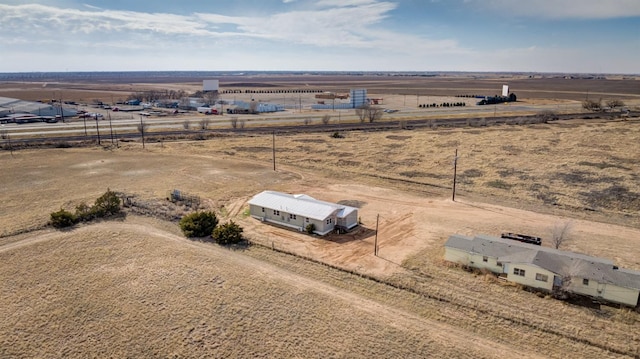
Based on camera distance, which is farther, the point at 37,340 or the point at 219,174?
the point at 219,174

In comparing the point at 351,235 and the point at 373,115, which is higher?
the point at 373,115

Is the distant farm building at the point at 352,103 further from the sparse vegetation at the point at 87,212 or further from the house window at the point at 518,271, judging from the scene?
the house window at the point at 518,271

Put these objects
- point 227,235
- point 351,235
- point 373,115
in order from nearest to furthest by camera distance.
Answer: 1. point 227,235
2. point 351,235
3. point 373,115

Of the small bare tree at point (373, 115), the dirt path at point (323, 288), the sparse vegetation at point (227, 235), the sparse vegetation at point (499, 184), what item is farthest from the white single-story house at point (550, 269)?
the small bare tree at point (373, 115)

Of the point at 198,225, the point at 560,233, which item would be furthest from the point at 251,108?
the point at 560,233

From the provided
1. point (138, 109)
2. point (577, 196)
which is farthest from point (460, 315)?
point (138, 109)

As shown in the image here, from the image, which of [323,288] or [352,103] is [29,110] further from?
[323,288]

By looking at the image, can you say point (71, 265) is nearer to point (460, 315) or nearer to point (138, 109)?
point (460, 315)
